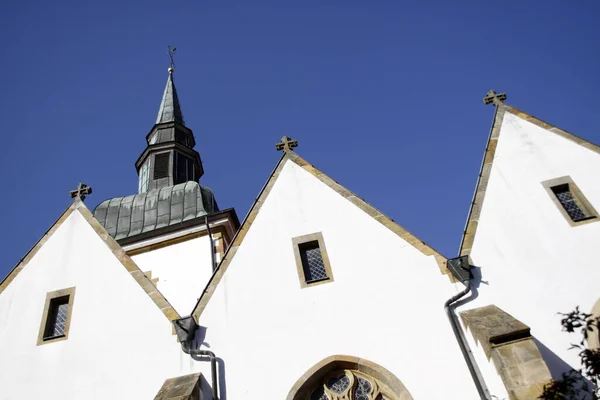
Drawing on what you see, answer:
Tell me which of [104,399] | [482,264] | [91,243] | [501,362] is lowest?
[501,362]

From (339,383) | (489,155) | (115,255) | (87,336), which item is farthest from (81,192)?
(489,155)

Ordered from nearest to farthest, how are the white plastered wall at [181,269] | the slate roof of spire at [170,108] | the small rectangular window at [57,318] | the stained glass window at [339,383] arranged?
1. the stained glass window at [339,383]
2. the small rectangular window at [57,318]
3. the white plastered wall at [181,269]
4. the slate roof of spire at [170,108]

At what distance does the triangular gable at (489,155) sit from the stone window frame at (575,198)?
109 centimetres

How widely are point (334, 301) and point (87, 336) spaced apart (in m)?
4.49

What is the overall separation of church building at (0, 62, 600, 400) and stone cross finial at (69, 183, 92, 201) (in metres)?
0.37

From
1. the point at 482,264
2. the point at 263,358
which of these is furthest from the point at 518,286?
the point at 263,358

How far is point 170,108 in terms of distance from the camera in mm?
27250

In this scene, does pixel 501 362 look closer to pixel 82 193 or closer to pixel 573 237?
pixel 573 237

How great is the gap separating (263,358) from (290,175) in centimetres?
443

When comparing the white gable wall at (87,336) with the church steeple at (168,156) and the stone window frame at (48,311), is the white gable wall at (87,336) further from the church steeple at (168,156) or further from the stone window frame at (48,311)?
the church steeple at (168,156)

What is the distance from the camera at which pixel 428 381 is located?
8.47 meters

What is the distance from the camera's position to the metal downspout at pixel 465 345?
8133 millimetres

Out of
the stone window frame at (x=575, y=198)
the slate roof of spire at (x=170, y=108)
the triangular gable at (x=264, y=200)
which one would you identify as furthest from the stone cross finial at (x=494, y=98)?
the slate roof of spire at (x=170, y=108)

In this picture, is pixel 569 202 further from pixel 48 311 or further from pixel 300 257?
pixel 48 311
